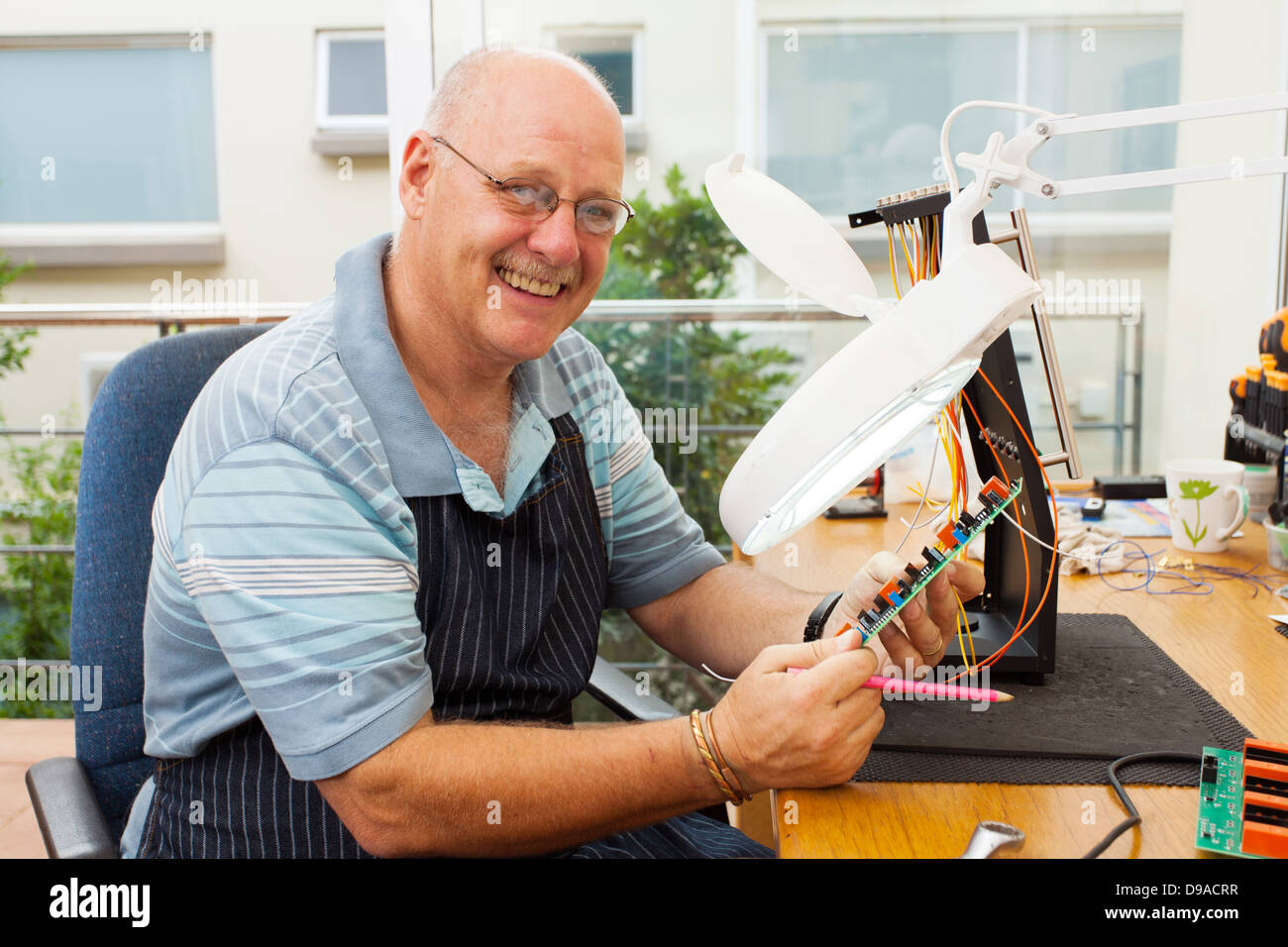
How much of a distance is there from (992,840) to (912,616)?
0.26 m

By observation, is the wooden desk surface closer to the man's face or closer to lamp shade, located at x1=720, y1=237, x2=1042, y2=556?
lamp shade, located at x1=720, y1=237, x2=1042, y2=556

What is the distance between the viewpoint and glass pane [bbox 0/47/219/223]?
3.38m

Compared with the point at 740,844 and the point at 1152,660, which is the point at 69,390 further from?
the point at 1152,660

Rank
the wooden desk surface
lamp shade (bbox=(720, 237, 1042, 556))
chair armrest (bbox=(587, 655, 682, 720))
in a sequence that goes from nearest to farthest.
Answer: lamp shade (bbox=(720, 237, 1042, 556)), the wooden desk surface, chair armrest (bbox=(587, 655, 682, 720))

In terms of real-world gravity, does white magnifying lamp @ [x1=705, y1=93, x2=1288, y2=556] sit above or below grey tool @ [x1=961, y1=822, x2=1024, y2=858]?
above

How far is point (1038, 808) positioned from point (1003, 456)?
0.35 m

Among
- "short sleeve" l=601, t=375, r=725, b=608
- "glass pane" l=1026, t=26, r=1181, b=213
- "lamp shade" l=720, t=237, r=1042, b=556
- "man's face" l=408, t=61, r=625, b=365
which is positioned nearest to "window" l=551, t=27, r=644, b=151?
"glass pane" l=1026, t=26, r=1181, b=213

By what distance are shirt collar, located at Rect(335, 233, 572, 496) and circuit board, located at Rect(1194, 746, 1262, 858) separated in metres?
0.66

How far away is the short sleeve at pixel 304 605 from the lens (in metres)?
0.80

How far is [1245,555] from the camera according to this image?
4.48 ft

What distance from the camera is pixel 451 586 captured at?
958 millimetres

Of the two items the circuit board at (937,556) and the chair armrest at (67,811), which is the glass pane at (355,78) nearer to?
the chair armrest at (67,811)

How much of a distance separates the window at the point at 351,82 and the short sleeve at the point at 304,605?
2.67m
